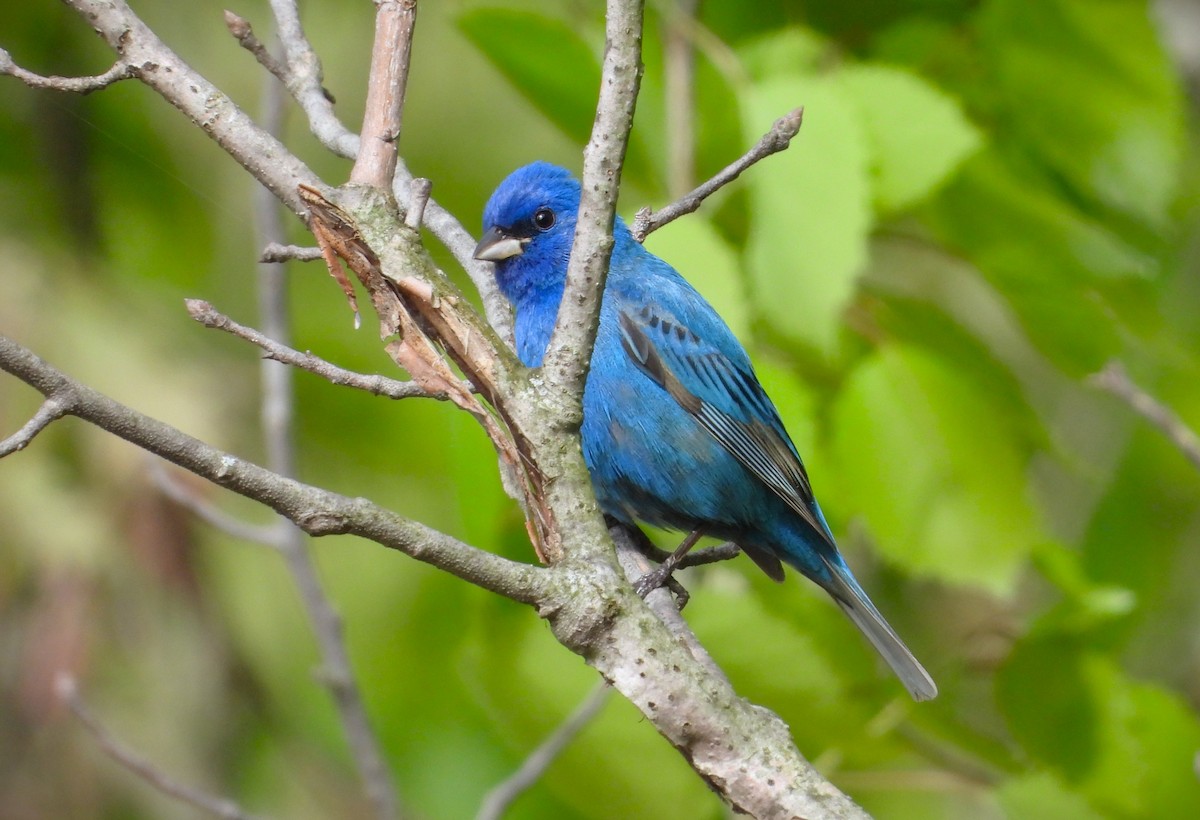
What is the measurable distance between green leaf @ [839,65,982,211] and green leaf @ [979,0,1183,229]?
48 centimetres

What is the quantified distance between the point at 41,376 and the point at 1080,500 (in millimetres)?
6841

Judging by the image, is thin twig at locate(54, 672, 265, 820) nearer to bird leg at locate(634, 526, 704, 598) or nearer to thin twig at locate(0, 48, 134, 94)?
bird leg at locate(634, 526, 704, 598)

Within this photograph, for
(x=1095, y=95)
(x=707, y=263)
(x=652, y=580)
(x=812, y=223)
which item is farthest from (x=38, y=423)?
(x=1095, y=95)

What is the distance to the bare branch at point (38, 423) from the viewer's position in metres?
1.70

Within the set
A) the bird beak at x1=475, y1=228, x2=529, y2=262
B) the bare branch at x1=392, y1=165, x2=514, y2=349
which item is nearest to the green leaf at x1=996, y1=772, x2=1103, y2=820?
the bare branch at x1=392, y1=165, x2=514, y2=349

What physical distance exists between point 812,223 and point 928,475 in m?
0.86

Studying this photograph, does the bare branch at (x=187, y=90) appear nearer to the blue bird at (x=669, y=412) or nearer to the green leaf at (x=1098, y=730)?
the blue bird at (x=669, y=412)

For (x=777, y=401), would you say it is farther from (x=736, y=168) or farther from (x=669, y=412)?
(x=736, y=168)

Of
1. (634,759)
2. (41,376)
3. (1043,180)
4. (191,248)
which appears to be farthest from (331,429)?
(41,376)

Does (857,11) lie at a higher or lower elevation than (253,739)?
higher

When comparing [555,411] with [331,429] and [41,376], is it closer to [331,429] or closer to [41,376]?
[41,376]

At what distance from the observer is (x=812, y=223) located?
3305mm

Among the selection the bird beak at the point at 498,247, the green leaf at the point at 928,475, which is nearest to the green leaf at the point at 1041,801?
the green leaf at the point at 928,475

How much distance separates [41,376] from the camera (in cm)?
169
